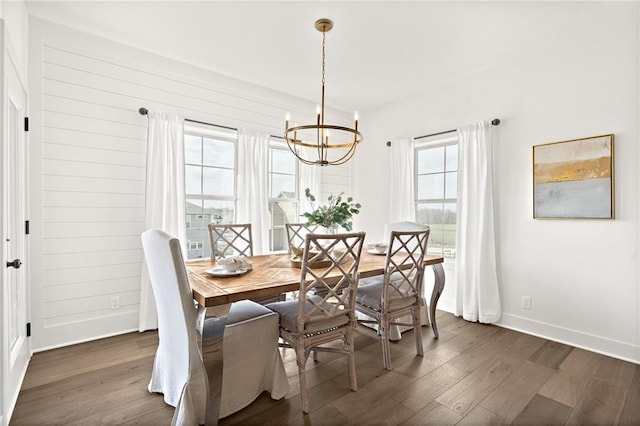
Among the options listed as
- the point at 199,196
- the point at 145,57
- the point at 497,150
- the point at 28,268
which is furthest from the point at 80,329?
the point at 497,150

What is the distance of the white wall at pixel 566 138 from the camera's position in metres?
2.69

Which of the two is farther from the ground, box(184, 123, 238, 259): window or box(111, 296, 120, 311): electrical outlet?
box(184, 123, 238, 259): window

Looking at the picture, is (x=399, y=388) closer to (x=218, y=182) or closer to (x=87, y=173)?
(x=218, y=182)

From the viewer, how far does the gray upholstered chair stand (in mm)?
2008

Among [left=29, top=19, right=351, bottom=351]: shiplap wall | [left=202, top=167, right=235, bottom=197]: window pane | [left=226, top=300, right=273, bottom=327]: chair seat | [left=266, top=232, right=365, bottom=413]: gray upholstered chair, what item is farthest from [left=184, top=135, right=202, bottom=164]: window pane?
[left=266, top=232, right=365, bottom=413]: gray upholstered chair

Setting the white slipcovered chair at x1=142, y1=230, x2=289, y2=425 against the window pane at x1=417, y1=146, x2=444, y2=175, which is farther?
the window pane at x1=417, y1=146, x2=444, y2=175

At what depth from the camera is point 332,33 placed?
9.54ft

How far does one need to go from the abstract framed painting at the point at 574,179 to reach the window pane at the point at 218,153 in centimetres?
336

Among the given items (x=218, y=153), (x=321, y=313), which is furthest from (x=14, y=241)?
(x=321, y=313)

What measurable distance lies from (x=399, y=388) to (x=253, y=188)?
2.70 meters

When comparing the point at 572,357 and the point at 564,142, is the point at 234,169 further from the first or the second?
the point at 572,357

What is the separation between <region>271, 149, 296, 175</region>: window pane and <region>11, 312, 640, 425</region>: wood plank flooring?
2510 mm

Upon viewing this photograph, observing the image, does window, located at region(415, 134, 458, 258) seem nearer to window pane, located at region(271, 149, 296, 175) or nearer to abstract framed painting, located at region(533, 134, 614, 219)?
abstract framed painting, located at region(533, 134, 614, 219)

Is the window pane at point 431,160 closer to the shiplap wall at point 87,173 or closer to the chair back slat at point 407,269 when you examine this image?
the chair back slat at point 407,269
